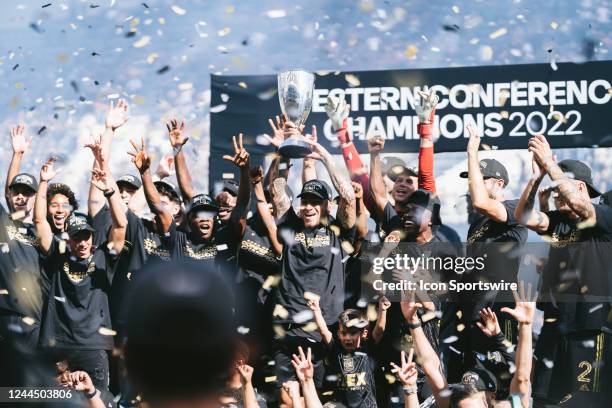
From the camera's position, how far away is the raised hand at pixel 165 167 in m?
8.80

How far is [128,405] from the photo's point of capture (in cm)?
701

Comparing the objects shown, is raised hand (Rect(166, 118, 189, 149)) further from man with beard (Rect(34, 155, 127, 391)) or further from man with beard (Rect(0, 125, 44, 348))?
man with beard (Rect(0, 125, 44, 348))

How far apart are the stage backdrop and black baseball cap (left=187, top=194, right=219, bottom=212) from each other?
1.20 metres

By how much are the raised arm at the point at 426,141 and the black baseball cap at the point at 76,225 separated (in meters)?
2.70

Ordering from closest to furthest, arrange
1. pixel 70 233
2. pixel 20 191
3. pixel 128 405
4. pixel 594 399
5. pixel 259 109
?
pixel 594 399 < pixel 128 405 < pixel 70 233 < pixel 20 191 < pixel 259 109

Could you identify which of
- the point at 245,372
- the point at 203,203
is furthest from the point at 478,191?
the point at 203,203

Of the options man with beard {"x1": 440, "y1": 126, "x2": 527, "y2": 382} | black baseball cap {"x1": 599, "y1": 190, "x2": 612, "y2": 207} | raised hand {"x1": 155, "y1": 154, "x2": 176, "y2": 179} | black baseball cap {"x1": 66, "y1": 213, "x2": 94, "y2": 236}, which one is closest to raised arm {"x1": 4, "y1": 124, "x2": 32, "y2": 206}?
black baseball cap {"x1": 66, "y1": 213, "x2": 94, "y2": 236}

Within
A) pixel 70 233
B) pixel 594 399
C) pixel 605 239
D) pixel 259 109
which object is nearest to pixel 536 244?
pixel 605 239

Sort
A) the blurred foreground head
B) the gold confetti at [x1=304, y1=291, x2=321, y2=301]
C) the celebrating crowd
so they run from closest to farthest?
the blurred foreground head, the celebrating crowd, the gold confetti at [x1=304, y1=291, x2=321, y2=301]

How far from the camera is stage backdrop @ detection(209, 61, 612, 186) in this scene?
8.48 m

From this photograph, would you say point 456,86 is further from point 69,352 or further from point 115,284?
point 69,352

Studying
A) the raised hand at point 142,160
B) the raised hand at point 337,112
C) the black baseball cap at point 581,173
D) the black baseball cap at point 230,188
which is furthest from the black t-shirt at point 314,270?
the black baseball cap at point 581,173

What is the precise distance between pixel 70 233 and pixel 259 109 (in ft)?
7.54

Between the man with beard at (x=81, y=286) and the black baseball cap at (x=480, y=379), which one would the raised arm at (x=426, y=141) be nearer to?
the black baseball cap at (x=480, y=379)
